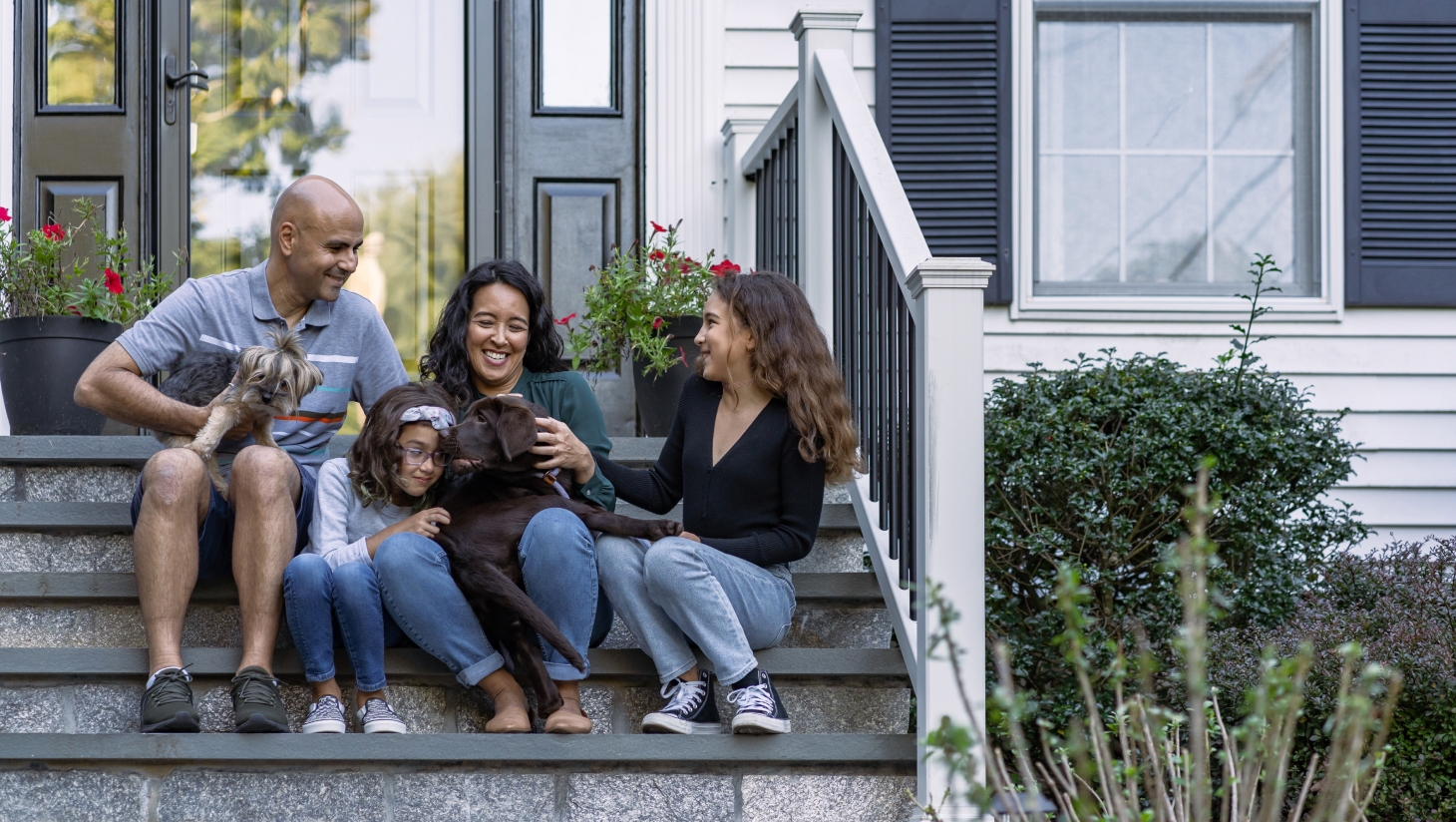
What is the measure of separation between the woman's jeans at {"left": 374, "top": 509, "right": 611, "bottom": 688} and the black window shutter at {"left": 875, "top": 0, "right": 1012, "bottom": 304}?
8.15 feet

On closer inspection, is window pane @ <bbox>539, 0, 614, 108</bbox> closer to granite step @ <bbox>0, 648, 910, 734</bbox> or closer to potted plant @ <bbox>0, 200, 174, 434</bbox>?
potted plant @ <bbox>0, 200, 174, 434</bbox>

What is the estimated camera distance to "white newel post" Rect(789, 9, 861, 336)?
373cm

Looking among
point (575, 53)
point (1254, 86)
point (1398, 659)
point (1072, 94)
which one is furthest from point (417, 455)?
point (1254, 86)

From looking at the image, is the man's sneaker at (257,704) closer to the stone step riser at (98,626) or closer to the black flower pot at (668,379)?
the stone step riser at (98,626)

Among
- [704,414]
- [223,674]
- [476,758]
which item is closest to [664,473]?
[704,414]

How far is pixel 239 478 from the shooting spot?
2.73 metres

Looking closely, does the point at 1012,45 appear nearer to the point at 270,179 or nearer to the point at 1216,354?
the point at 1216,354

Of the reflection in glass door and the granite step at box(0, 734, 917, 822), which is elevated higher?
the reflection in glass door

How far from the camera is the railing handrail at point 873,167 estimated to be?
115 inches

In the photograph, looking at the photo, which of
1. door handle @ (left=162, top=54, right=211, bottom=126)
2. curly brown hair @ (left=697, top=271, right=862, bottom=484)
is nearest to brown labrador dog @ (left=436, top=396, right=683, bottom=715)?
curly brown hair @ (left=697, top=271, right=862, bottom=484)

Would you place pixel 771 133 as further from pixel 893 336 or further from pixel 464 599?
pixel 464 599

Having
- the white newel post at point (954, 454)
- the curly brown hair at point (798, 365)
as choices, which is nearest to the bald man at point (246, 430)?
the curly brown hair at point (798, 365)

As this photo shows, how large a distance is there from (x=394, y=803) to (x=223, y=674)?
48 centimetres

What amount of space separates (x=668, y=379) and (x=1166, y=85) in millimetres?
2236
